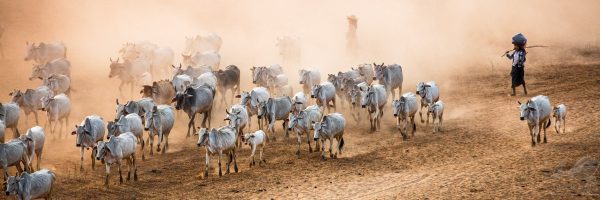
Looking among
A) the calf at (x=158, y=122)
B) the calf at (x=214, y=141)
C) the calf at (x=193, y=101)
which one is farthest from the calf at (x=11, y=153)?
the calf at (x=193, y=101)

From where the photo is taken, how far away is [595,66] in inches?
1315

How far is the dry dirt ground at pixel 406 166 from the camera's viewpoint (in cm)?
1698

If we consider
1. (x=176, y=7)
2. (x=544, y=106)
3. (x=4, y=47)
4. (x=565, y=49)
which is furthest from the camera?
(x=176, y=7)

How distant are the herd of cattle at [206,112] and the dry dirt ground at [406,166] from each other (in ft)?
1.95

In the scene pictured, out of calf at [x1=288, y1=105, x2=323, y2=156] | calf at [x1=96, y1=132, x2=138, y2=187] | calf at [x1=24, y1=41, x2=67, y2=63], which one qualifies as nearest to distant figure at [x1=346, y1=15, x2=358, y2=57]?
calf at [x1=24, y1=41, x2=67, y2=63]

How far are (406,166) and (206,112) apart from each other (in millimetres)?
9843

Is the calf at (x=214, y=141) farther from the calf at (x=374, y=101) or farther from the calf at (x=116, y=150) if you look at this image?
the calf at (x=374, y=101)

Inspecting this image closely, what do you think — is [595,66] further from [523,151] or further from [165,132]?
[165,132]

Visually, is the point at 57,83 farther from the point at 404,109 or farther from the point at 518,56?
the point at 518,56

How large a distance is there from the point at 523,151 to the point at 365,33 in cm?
3230

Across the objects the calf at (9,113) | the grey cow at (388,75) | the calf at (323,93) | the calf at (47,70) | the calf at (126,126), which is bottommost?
the calf at (126,126)

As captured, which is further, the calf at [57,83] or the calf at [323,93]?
the calf at [57,83]

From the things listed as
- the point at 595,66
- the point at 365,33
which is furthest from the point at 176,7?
the point at 595,66

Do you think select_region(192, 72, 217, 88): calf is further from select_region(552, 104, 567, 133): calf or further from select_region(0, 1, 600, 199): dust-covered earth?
select_region(552, 104, 567, 133): calf
